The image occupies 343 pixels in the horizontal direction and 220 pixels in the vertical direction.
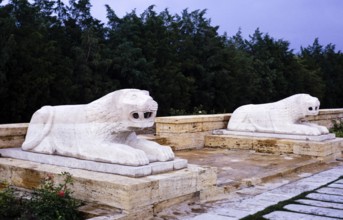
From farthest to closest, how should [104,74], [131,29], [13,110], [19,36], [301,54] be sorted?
1. [301,54]
2. [131,29]
3. [104,74]
4. [19,36]
5. [13,110]

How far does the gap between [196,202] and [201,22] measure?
78.8 ft

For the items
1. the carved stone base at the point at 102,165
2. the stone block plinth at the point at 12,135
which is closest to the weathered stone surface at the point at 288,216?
the carved stone base at the point at 102,165

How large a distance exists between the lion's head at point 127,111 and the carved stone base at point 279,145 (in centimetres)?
474

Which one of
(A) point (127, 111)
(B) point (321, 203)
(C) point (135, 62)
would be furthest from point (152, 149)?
(C) point (135, 62)

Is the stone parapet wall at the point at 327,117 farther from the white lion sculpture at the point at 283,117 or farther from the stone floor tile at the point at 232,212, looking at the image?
the stone floor tile at the point at 232,212

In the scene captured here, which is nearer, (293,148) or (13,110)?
(293,148)

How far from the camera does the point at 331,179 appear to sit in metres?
7.03

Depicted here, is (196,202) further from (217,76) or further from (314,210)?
(217,76)

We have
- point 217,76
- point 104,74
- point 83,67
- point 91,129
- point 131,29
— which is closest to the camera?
point 91,129

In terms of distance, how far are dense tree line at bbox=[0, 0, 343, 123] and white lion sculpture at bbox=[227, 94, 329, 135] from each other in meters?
7.27

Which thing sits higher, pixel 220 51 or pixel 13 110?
pixel 220 51

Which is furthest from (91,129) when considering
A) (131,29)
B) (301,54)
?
(301,54)

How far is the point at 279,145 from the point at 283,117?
2.29 ft

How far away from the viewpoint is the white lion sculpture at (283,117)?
30.7 ft
